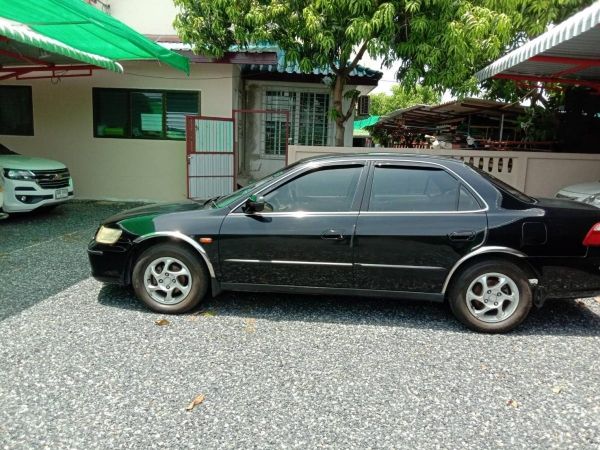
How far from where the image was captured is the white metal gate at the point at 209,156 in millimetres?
9320

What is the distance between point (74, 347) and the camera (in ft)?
11.6

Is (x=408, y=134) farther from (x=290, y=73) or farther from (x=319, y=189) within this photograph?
(x=319, y=189)

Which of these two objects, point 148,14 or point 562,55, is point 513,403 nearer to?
point 562,55

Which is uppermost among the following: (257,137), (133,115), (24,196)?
(133,115)

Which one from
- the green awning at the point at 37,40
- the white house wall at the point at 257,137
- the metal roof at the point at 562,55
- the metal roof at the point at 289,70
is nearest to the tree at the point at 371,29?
the metal roof at the point at 562,55

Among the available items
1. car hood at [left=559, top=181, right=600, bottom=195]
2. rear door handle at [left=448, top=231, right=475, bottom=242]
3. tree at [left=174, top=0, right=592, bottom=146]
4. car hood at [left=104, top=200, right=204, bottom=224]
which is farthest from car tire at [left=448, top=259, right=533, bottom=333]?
tree at [left=174, top=0, right=592, bottom=146]

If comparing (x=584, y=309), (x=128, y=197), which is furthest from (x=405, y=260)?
(x=128, y=197)

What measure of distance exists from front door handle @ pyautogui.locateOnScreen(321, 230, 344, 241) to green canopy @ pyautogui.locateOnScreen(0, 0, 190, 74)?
4.98 meters

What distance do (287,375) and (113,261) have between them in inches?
80.1

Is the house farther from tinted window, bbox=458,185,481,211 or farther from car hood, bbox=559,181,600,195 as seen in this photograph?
tinted window, bbox=458,185,481,211

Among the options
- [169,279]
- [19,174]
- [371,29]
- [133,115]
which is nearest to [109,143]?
[133,115]

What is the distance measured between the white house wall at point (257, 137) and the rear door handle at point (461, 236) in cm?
797

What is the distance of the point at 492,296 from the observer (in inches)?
153

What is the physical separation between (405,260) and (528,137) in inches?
406
